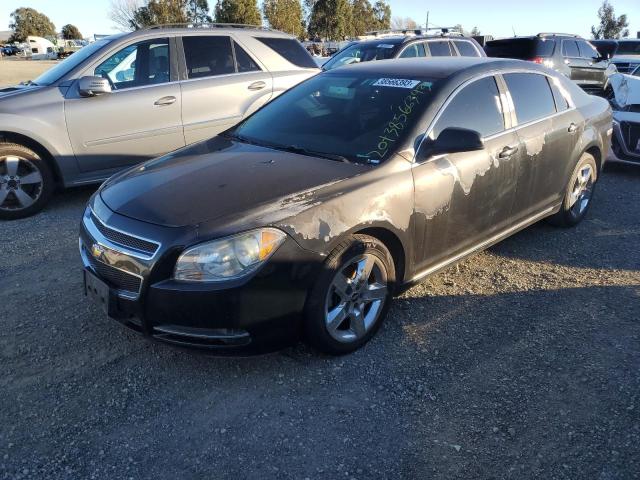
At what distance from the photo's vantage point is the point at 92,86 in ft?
17.7

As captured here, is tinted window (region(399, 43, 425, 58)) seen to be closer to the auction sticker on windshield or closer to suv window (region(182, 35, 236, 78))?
suv window (region(182, 35, 236, 78))

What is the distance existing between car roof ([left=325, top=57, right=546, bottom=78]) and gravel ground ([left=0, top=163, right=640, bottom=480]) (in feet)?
5.00

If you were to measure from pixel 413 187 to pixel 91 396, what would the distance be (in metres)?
2.12

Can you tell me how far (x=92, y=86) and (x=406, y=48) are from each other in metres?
5.80

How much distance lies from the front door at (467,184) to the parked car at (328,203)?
12 mm

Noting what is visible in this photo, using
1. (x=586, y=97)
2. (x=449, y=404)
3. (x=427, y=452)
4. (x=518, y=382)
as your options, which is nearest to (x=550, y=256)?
(x=586, y=97)

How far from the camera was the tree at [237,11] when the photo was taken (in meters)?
42.1

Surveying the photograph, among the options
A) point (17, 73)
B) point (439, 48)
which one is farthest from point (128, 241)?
point (17, 73)

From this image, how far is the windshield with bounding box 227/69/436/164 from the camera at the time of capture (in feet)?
11.2

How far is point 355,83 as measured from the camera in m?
3.96

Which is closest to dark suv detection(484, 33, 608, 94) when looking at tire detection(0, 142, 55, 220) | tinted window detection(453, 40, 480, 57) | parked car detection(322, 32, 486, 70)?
tinted window detection(453, 40, 480, 57)

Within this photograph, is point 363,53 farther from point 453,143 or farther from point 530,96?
point 453,143

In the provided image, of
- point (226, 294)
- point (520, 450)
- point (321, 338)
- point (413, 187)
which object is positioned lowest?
point (520, 450)

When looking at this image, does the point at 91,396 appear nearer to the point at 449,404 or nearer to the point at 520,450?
the point at 449,404
